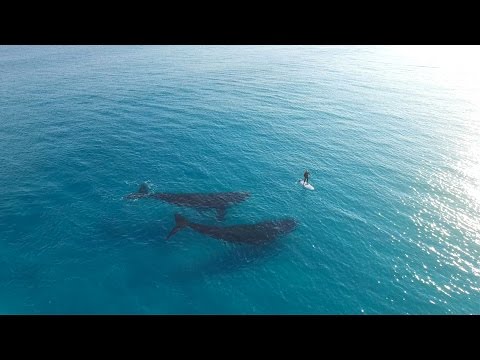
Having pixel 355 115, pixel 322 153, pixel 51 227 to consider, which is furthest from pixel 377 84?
pixel 51 227

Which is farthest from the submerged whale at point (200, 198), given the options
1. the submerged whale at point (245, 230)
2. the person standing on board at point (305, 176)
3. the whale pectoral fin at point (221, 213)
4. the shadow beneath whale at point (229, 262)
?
the person standing on board at point (305, 176)

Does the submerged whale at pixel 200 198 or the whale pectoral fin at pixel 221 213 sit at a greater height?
the submerged whale at pixel 200 198

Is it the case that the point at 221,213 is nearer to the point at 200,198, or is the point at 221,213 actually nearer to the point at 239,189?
the point at 200,198

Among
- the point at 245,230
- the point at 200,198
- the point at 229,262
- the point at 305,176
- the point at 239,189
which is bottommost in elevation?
the point at 229,262

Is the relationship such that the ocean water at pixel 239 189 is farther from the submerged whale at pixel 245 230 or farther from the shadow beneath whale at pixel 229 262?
the submerged whale at pixel 245 230

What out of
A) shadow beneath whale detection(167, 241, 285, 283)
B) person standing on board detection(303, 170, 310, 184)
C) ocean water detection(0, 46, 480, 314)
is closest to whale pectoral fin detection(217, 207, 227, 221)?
ocean water detection(0, 46, 480, 314)

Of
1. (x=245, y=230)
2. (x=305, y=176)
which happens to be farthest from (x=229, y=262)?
(x=305, y=176)

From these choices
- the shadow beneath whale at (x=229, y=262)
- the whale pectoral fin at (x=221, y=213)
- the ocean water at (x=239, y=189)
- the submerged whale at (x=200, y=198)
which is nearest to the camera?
the ocean water at (x=239, y=189)
